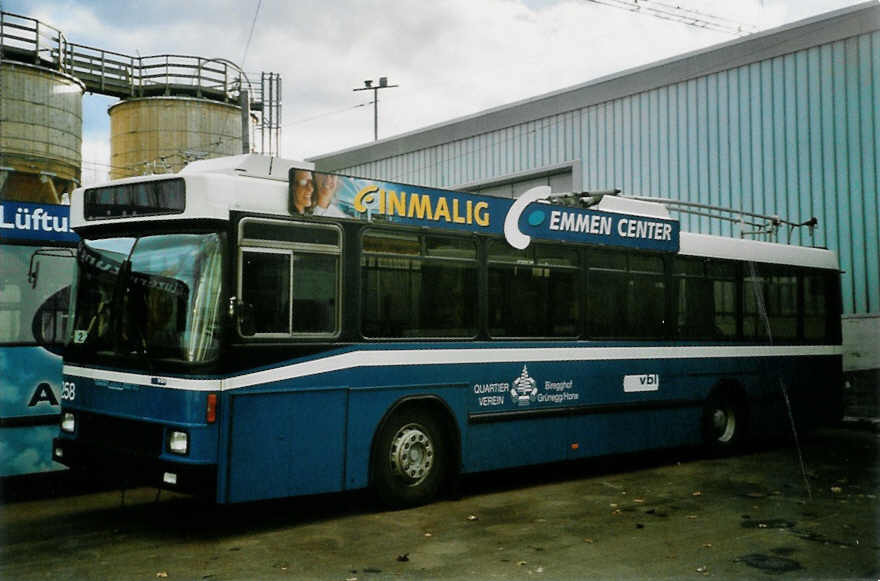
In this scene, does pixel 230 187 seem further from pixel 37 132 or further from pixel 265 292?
pixel 37 132

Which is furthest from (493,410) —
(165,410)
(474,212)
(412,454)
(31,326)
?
(31,326)

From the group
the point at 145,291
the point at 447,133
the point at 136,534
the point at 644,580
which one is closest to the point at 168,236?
the point at 145,291

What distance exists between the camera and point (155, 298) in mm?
7367

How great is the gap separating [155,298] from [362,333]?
1.87 meters

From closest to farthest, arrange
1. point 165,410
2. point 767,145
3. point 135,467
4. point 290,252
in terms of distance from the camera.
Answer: point 165,410 < point 135,467 < point 290,252 < point 767,145

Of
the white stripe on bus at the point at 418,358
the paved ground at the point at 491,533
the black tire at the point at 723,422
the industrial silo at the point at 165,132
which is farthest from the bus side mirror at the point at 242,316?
the industrial silo at the point at 165,132

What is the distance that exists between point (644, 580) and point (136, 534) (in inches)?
164

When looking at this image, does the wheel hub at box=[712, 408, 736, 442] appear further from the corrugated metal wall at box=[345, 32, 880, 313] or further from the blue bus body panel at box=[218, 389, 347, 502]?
the blue bus body panel at box=[218, 389, 347, 502]

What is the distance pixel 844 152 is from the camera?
16625mm

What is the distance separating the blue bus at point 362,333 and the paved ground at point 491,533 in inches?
19.8

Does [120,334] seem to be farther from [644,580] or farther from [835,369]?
[835,369]

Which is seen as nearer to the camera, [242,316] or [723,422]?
[242,316]

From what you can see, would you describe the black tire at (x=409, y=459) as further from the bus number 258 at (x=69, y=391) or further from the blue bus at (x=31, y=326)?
the blue bus at (x=31, y=326)

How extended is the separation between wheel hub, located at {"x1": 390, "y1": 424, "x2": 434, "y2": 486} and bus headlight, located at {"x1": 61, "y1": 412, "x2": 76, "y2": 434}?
2.87 metres
